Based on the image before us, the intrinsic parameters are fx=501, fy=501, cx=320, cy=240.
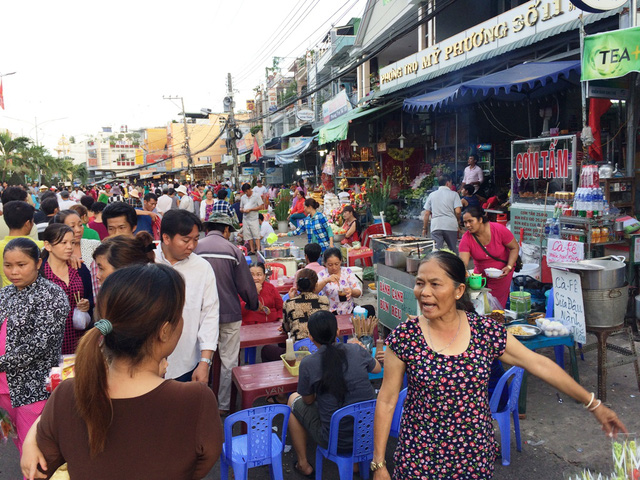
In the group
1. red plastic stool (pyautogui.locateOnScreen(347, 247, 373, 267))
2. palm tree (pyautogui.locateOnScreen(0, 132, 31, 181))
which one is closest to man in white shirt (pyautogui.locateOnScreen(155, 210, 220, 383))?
red plastic stool (pyautogui.locateOnScreen(347, 247, 373, 267))

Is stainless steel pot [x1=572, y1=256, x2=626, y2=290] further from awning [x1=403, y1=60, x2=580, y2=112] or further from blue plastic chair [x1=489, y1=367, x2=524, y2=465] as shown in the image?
awning [x1=403, y1=60, x2=580, y2=112]

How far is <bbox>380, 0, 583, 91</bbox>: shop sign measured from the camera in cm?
870

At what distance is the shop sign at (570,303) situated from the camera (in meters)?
4.56

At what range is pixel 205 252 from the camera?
13.8 ft

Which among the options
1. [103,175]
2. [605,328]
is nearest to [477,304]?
[605,328]

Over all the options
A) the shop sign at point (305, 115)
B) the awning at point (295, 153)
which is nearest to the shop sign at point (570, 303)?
the awning at point (295, 153)

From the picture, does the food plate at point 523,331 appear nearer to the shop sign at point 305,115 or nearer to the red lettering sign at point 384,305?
the red lettering sign at point 384,305

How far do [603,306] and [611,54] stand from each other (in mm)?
3155

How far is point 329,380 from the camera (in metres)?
3.35

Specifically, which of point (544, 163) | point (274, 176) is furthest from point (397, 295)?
point (274, 176)

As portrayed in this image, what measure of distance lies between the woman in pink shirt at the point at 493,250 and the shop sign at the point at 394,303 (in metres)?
0.73

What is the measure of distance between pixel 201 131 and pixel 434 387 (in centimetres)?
5892

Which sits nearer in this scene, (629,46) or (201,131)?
(629,46)

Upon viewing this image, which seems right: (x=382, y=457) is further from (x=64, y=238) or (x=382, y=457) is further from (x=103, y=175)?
(x=103, y=175)
